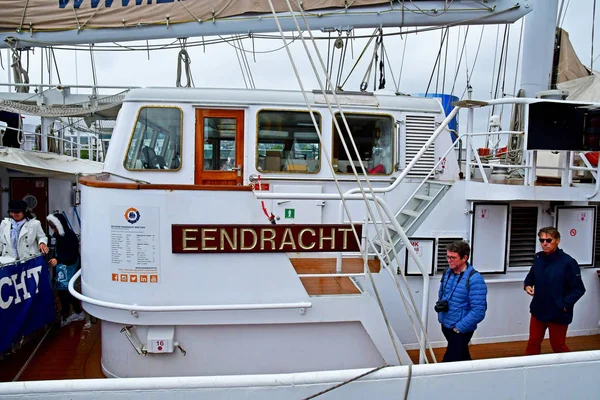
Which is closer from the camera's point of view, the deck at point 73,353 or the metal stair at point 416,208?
the deck at point 73,353

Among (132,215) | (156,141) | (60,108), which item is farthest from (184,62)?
(132,215)

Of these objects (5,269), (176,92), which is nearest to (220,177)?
(176,92)

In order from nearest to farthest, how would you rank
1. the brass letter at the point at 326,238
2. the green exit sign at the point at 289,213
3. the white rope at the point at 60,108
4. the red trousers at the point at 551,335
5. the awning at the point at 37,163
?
1. the brass letter at the point at 326,238
2. the red trousers at the point at 551,335
3. the green exit sign at the point at 289,213
4. the white rope at the point at 60,108
5. the awning at the point at 37,163

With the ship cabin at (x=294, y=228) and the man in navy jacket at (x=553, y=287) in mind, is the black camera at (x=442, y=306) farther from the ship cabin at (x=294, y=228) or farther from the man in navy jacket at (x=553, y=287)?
the man in navy jacket at (x=553, y=287)

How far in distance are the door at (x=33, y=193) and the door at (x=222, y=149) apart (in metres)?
5.85

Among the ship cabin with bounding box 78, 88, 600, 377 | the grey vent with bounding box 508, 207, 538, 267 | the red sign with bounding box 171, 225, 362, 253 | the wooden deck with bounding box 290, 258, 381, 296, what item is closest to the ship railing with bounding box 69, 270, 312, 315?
the ship cabin with bounding box 78, 88, 600, 377

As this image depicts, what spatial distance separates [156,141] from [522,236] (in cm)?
418

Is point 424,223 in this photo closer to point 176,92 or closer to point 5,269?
point 176,92

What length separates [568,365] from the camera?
274cm

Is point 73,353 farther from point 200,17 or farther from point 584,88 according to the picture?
point 584,88

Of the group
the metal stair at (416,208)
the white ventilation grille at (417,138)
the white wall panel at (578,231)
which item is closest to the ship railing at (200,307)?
the metal stair at (416,208)

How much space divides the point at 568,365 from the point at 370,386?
1.32 meters

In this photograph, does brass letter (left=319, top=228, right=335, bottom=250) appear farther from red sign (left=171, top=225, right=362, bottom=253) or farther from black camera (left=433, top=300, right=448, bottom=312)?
black camera (left=433, top=300, right=448, bottom=312)

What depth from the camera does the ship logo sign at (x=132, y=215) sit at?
11.4 feet
